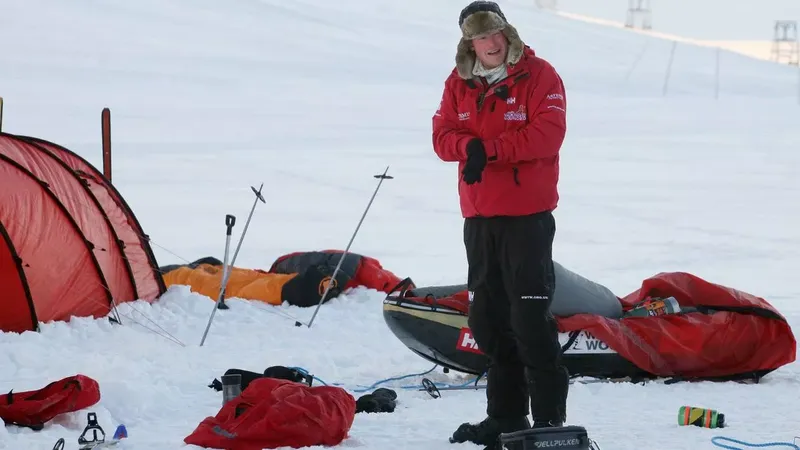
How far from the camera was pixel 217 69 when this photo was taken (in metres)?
30.1

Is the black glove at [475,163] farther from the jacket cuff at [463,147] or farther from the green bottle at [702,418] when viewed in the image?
the green bottle at [702,418]

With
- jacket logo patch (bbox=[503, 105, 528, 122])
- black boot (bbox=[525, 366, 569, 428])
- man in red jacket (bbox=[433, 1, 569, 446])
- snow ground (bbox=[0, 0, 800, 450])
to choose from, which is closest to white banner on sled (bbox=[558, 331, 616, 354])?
snow ground (bbox=[0, 0, 800, 450])

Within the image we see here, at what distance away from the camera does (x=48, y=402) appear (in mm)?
4559

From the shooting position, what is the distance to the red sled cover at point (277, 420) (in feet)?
13.6

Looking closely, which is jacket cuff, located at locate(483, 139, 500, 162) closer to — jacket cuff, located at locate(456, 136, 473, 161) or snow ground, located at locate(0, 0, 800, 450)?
jacket cuff, located at locate(456, 136, 473, 161)

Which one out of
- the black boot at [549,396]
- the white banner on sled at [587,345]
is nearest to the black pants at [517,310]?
the black boot at [549,396]

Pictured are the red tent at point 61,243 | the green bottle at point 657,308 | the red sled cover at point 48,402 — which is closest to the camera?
the red sled cover at point 48,402

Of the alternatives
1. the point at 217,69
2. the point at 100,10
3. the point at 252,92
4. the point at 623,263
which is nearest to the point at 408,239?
the point at 623,263

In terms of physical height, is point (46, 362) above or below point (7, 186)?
below

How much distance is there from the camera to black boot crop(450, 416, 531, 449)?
428 centimetres

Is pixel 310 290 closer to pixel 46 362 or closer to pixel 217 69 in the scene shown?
pixel 46 362

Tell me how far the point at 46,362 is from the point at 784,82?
31.7 meters

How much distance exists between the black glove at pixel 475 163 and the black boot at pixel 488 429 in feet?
2.77

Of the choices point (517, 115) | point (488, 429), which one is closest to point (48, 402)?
point (488, 429)
